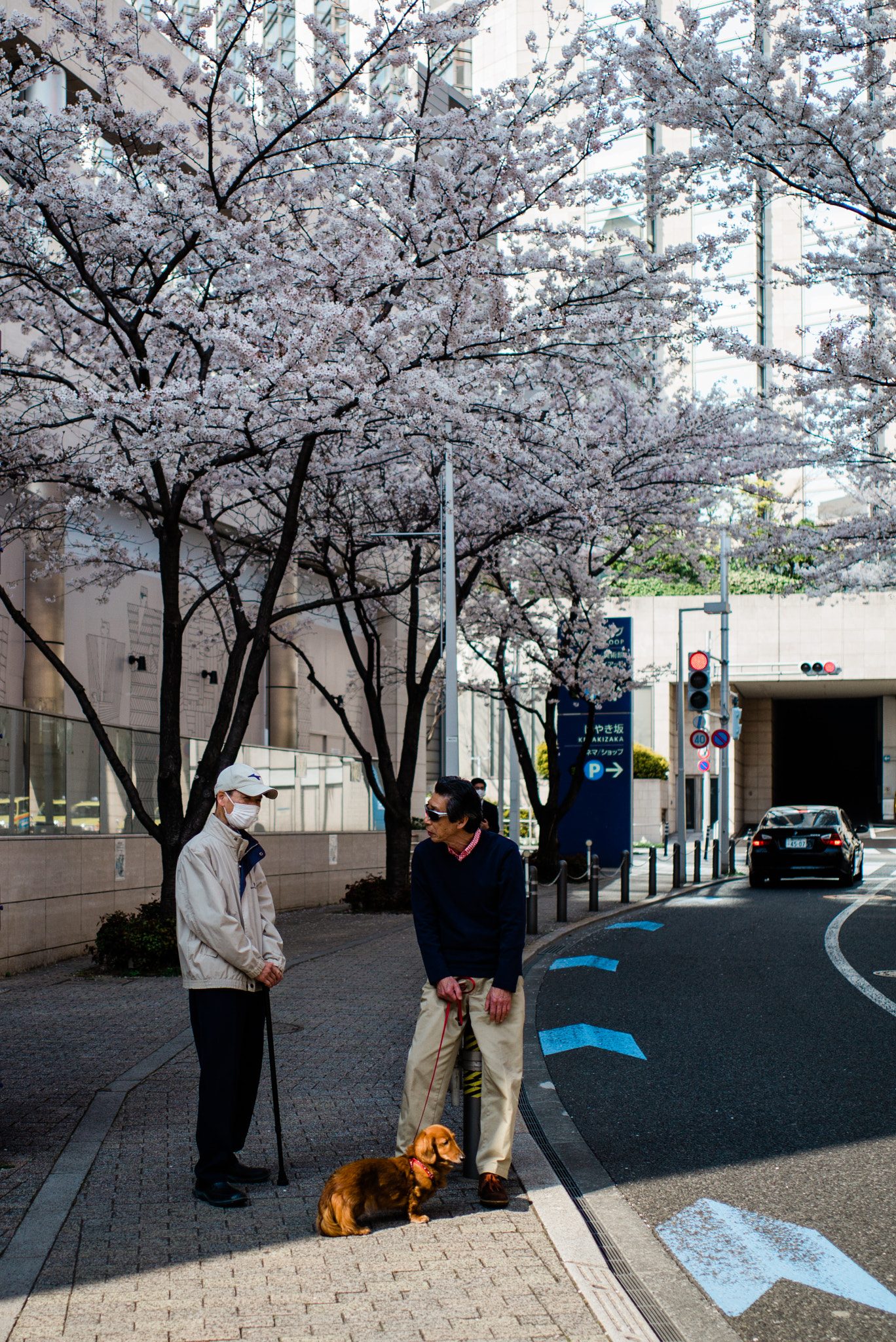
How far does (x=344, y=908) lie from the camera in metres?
21.0

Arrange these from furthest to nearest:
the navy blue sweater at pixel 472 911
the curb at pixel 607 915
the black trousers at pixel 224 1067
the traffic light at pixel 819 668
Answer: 1. the traffic light at pixel 819 668
2. the curb at pixel 607 915
3. the navy blue sweater at pixel 472 911
4. the black trousers at pixel 224 1067

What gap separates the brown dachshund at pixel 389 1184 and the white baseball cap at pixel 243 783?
1494 millimetres

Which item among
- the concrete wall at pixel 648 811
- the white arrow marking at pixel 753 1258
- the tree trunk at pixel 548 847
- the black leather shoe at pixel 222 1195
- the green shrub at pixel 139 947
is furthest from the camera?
the concrete wall at pixel 648 811

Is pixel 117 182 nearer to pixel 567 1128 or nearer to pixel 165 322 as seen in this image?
pixel 165 322

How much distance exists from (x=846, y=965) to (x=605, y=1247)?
868 centimetres

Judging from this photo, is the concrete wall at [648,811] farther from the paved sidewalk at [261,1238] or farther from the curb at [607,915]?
the paved sidewalk at [261,1238]

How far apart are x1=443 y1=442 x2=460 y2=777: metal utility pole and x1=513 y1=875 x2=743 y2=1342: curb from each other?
9.73 metres

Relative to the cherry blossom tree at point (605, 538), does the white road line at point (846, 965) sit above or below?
below

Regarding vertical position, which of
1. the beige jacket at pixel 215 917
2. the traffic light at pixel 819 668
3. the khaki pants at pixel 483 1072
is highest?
the traffic light at pixel 819 668

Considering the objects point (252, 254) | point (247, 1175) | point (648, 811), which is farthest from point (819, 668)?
point (247, 1175)

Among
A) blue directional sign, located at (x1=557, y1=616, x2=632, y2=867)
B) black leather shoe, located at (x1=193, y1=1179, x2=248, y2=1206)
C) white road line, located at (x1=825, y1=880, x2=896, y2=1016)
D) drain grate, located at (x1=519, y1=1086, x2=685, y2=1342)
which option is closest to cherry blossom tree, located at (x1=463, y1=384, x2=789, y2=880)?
blue directional sign, located at (x1=557, y1=616, x2=632, y2=867)

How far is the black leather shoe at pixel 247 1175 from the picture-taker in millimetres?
5297

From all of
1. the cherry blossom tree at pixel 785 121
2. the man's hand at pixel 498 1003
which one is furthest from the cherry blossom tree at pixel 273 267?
the man's hand at pixel 498 1003

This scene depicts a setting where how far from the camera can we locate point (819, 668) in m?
46.2
